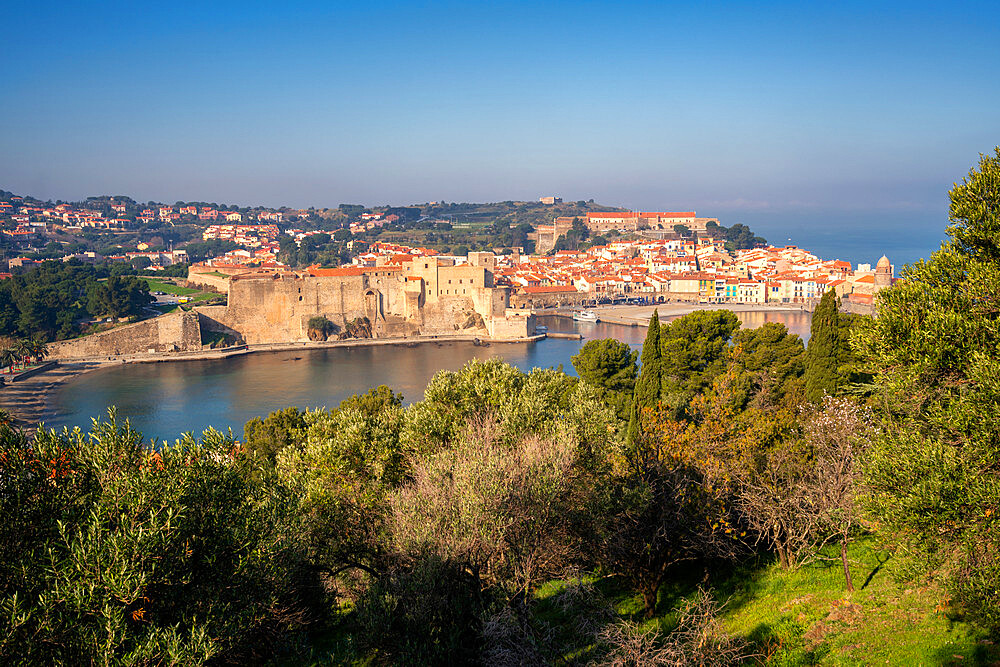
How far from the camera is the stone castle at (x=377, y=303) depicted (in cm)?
3055

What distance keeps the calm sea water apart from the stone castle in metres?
1.94

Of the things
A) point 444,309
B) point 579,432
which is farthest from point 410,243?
point 579,432

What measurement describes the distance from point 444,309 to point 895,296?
29920mm

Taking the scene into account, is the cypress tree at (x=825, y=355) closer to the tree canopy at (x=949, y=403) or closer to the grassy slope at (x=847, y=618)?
the grassy slope at (x=847, y=618)

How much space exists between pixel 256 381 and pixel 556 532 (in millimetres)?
21585

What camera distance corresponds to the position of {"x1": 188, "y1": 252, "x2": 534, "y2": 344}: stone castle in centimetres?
3055

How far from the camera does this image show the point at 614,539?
14.9 feet

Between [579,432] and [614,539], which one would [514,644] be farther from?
[579,432]

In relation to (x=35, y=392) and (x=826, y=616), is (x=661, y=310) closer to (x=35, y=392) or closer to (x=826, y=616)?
(x=35, y=392)

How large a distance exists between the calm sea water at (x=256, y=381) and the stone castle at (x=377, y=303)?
1937 millimetres

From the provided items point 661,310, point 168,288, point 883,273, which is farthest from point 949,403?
point 168,288

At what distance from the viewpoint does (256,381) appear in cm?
2395

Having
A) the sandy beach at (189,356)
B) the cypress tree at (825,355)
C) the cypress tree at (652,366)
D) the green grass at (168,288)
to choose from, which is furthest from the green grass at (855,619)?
the green grass at (168,288)

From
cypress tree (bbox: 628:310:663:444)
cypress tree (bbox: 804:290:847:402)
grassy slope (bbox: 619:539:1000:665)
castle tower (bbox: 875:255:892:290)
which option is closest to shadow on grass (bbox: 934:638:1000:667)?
grassy slope (bbox: 619:539:1000:665)
